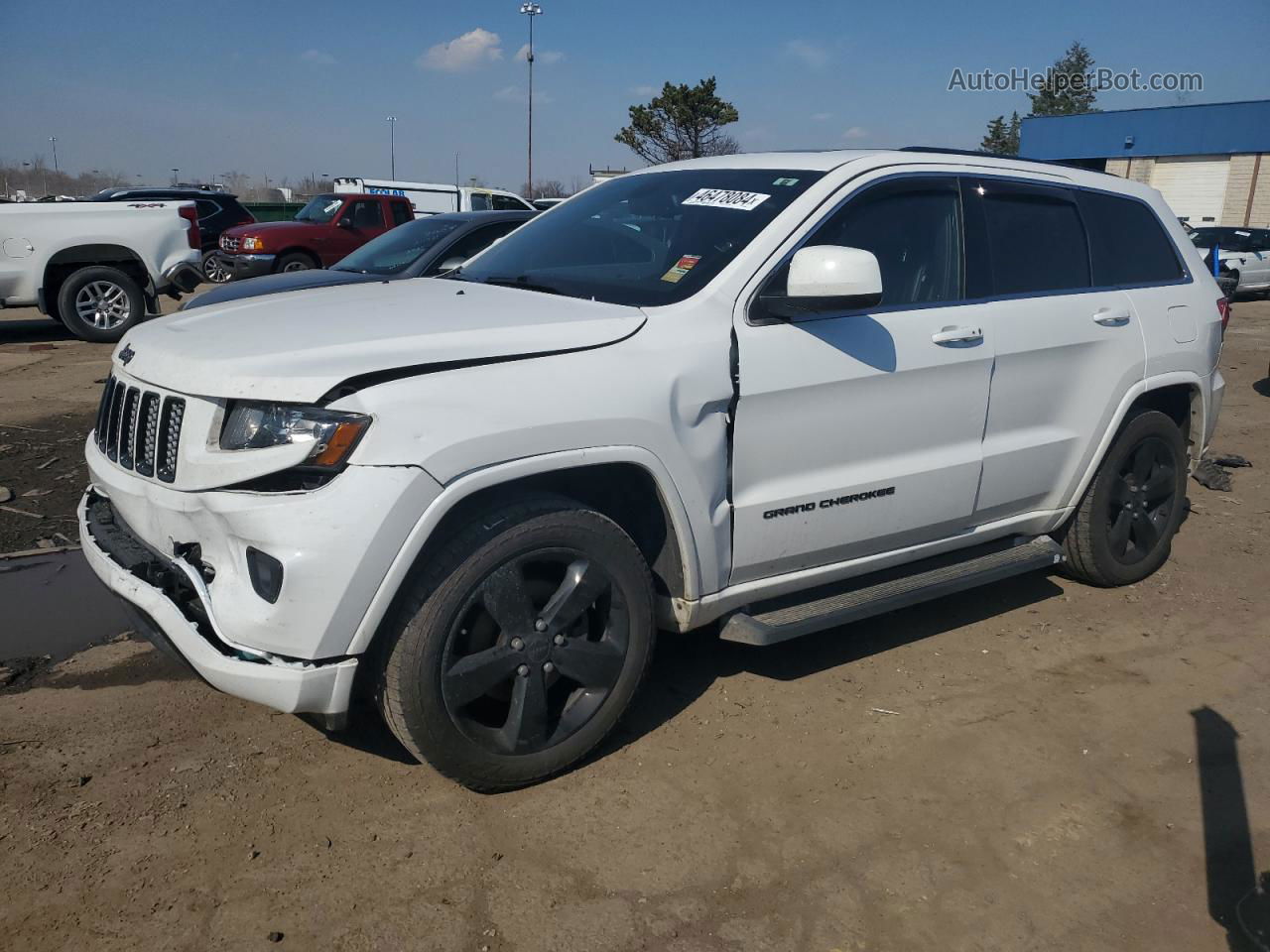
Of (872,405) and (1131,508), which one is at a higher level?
(872,405)

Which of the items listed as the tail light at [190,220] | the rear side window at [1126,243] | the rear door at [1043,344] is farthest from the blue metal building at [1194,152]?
the rear door at [1043,344]

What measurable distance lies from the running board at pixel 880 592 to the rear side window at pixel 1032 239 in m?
1.06

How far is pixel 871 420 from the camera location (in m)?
3.60

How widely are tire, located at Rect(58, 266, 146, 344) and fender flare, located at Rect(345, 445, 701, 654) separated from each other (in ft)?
34.8

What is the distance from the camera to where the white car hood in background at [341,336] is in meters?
2.69

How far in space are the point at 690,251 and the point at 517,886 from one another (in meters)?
2.07

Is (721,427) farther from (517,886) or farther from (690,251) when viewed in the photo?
(517,886)

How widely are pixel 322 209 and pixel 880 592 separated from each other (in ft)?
52.7

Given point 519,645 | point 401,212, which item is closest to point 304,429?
point 519,645

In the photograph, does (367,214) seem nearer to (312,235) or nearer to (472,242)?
(312,235)

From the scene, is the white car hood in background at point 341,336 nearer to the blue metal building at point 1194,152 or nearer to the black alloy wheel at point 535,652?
the black alloy wheel at point 535,652

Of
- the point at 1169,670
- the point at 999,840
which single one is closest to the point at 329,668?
the point at 999,840

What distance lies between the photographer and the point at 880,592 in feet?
12.5

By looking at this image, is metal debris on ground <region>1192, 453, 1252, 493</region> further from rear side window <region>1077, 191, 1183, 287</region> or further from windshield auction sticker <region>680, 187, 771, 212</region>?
windshield auction sticker <region>680, 187, 771, 212</region>
